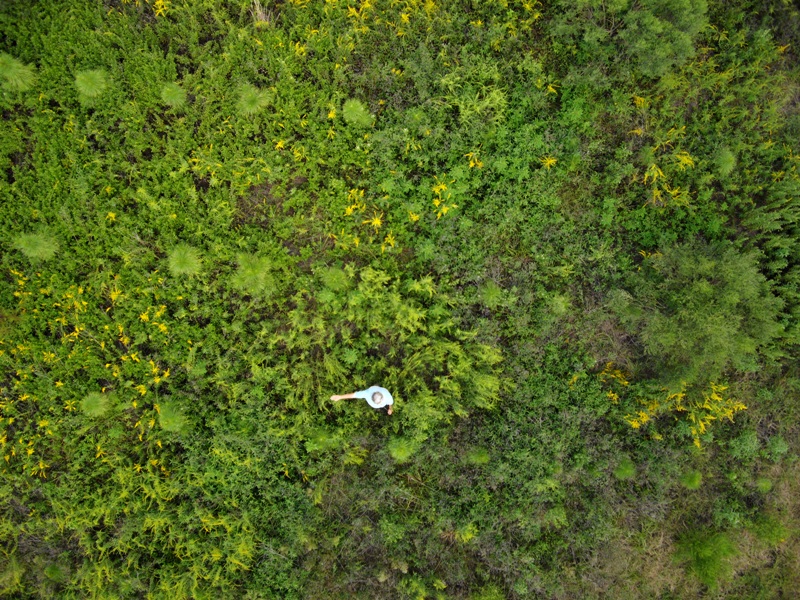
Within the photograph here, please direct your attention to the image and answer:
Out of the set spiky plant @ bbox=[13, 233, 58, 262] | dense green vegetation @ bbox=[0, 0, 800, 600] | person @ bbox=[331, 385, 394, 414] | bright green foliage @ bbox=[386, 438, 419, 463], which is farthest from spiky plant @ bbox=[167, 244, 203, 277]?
bright green foliage @ bbox=[386, 438, 419, 463]

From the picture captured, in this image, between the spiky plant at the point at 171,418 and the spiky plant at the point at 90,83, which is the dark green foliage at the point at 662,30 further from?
the spiky plant at the point at 171,418

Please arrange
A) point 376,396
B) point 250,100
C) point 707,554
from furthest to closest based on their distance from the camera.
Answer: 1. point 707,554
2. point 250,100
3. point 376,396

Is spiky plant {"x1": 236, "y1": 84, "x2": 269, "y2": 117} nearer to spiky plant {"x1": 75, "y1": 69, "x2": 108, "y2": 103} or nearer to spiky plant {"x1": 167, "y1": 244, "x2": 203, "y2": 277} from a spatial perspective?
spiky plant {"x1": 75, "y1": 69, "x2": 108, "y2": 103}

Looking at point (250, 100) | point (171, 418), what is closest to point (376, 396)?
point (171, 418)

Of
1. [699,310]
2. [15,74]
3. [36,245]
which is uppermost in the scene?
→ [15,74]

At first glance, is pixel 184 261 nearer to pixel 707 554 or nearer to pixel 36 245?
pixel 36 245

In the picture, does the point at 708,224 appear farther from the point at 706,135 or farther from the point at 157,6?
the point at 157,6
